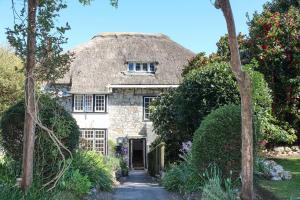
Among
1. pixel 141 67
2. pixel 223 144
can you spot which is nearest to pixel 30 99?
pixel 223 144

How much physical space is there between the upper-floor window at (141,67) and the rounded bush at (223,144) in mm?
26568

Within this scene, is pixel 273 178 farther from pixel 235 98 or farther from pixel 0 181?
pixel 0 181

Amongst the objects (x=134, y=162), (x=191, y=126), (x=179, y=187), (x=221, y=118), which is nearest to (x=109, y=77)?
(x=134, y=162)

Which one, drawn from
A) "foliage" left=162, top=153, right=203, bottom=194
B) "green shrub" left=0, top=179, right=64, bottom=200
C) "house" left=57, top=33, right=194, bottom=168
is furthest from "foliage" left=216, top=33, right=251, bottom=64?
"house" left=57, top=33, right=194, bottom=168

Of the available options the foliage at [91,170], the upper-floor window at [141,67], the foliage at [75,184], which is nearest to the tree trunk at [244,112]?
the foliage at [75,184]

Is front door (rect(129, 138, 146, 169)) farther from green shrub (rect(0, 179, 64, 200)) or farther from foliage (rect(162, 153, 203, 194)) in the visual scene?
green shrub (rect(0, 179, 64, 200))

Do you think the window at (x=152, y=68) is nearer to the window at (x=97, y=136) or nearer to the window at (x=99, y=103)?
the window at (x=99, y=103)

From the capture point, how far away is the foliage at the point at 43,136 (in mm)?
9875

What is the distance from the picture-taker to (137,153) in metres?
36.2

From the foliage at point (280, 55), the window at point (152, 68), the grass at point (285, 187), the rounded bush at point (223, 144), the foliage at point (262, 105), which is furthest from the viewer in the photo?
the window at point (152, 68)

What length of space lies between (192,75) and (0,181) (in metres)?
7.45

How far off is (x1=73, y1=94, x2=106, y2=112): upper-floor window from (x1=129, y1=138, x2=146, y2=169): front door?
3.26 m

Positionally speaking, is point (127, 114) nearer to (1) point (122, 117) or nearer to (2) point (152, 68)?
(1) point (122, 117)

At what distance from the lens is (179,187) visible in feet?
39.2
